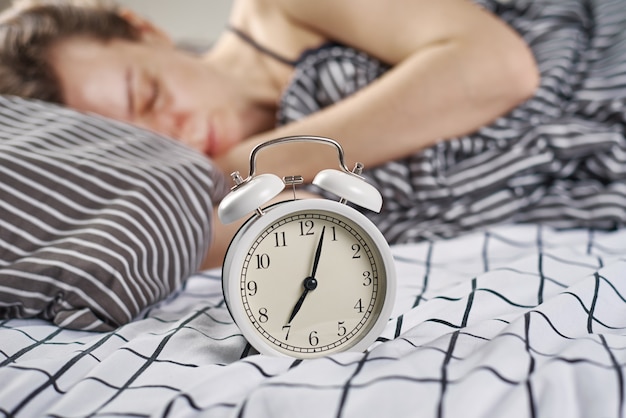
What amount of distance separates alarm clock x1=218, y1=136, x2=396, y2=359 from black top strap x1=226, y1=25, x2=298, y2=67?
968 millimetres

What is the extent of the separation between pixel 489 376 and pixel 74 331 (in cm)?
51

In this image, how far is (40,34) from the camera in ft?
4.48

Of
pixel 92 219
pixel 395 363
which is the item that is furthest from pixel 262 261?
pixel 92 219

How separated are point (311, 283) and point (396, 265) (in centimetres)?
36

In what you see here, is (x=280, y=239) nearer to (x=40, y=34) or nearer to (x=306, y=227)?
(x=306, y=227)

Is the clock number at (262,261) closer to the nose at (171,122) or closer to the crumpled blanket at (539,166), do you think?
the crumpled blanket at (539,166)

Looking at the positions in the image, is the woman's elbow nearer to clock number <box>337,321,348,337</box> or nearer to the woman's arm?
the woman's arm

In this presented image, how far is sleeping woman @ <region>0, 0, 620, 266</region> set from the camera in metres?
1.23

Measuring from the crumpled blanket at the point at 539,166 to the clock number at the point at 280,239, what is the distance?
54cm

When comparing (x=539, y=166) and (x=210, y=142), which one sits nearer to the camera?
(x=539, y=166)

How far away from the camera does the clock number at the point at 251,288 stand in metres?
0.64

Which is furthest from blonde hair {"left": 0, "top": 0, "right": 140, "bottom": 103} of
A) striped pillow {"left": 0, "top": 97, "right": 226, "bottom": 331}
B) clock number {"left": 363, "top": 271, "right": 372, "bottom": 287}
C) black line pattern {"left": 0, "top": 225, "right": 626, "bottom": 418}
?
clock number {"left": 363, "top": 271, "right": 372, "bottom": 287}

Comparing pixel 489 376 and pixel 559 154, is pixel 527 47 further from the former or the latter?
pixel 489 376

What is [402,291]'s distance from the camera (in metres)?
0.86
